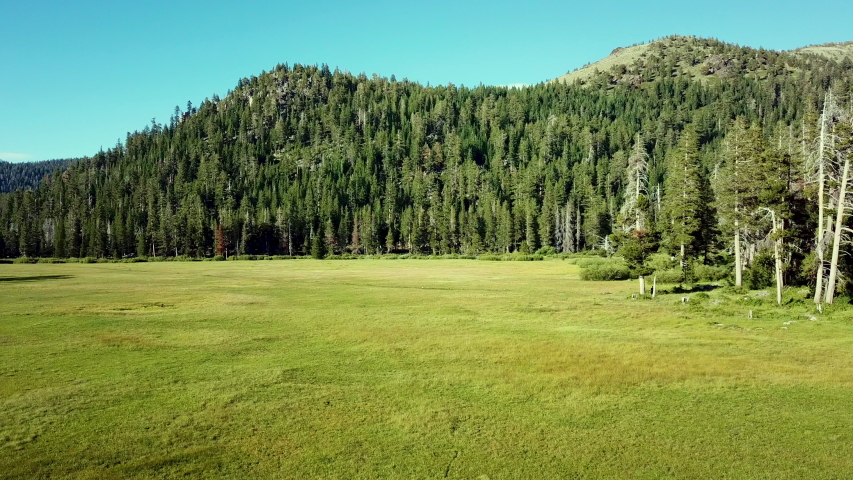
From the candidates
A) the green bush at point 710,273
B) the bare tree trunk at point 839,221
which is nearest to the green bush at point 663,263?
the green bush at point 710,273

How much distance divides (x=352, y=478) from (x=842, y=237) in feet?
133

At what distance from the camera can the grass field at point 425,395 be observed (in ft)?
41.9

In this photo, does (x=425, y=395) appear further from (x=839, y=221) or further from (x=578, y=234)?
(x=578, y=234)

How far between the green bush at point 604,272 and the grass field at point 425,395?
92.2ft

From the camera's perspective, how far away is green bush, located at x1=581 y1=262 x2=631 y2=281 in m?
63.8

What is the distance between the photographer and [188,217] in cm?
15538

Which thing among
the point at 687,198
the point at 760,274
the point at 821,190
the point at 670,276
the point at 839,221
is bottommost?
the point at 670,276

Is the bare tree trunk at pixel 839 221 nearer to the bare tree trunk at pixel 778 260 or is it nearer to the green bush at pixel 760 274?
the bare tree trunk at pixel 778 260

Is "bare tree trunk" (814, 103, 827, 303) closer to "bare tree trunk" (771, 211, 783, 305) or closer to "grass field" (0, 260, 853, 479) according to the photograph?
"bare tree trunk" (771, 211, 783, 305)

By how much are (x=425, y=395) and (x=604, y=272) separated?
5116 cm

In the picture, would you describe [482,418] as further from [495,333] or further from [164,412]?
[495,333]

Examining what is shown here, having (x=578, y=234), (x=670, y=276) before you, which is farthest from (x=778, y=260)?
(x=578, y=234)

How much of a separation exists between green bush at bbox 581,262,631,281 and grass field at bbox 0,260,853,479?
2809cm

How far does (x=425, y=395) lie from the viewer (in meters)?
17.8
